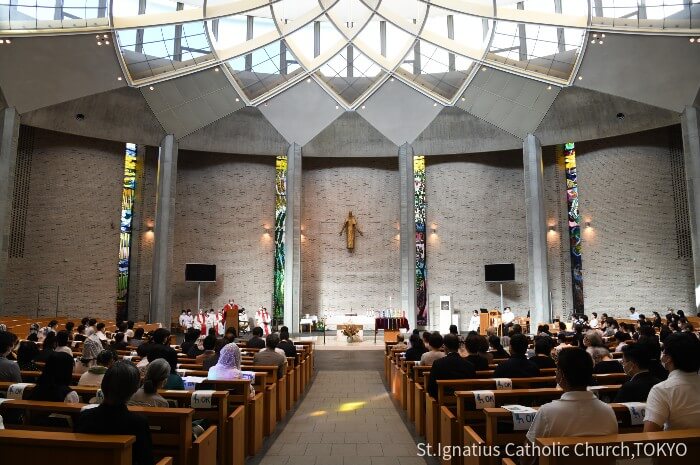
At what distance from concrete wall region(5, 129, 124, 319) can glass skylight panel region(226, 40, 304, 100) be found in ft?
19.4

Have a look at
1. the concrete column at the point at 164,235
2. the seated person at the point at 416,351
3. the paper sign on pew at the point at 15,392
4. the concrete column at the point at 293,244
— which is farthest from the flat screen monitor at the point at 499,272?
the paper sign on pew at the point at 15,392

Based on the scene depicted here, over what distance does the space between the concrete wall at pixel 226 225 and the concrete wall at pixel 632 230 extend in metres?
13.7

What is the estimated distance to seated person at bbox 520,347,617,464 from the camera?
2.84 meters

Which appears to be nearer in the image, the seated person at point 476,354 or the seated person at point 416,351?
the seated person at point 476,354

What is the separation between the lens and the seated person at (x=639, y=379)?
393cm

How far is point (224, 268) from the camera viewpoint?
920 inches

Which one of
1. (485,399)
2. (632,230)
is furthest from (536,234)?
(485,399)

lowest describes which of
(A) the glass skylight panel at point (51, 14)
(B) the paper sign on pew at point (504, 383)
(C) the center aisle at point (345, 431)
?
(C) the center aisle at point (345, 431)

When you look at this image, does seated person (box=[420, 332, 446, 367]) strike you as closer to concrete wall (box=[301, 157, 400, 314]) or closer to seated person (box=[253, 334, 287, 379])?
seated person (box=[253, 334, 287, 379])

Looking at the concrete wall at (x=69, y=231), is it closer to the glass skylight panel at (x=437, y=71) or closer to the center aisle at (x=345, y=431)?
the glass skylight panel at (x=437, y=71)

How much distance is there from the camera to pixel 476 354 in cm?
667

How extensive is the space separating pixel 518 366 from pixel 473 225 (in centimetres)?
1881

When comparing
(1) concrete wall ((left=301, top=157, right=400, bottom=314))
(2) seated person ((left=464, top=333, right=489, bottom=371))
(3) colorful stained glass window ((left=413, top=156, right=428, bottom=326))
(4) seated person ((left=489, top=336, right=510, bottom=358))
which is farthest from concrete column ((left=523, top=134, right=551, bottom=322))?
(2) seated person ((left=464, top=333, right=489, bottom=371))

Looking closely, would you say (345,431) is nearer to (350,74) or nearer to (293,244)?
(293,244)
